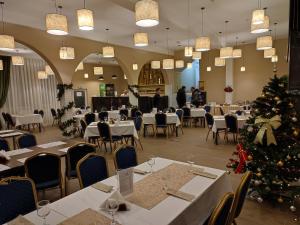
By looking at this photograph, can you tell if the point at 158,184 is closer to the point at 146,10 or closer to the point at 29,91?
the point at 146,10

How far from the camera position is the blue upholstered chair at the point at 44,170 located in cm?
296

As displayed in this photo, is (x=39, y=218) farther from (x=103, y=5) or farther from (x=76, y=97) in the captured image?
(x=76, y=97)

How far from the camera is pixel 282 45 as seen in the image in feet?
36.6

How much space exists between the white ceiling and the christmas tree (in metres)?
3.79

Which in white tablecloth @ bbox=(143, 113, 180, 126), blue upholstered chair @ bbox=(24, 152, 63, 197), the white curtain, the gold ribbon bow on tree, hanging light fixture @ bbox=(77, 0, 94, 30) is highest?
hanging light fixture @ bbox=(77, 0, 94, 30)

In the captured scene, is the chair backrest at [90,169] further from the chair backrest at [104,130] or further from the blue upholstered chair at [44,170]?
the chair backrest at [104,130]

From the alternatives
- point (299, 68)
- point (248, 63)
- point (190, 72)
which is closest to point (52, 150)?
point (299, 68)

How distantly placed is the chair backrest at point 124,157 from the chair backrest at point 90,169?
194 millimetres

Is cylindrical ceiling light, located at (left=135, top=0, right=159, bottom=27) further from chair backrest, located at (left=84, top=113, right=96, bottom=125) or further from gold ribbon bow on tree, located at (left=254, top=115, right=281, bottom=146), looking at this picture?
chair backrest, located at (left=84, top=113, right=96, bottom=125)

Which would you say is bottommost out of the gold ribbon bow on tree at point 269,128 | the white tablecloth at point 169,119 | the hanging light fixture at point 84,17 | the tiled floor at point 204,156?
the tiled floor at point 204,156

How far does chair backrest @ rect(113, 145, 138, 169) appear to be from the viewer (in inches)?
115

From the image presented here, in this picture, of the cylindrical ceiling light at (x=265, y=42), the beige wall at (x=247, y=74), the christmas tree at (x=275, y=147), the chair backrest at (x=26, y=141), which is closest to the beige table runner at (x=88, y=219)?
the christmas tree at (x=275, y=147)

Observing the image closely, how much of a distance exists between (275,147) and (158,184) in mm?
1859

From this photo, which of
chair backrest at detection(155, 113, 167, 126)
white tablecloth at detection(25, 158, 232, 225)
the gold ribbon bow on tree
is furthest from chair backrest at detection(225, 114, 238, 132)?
white tablecloth at detection(25, 158, 232, 225)
